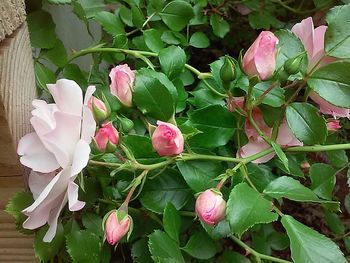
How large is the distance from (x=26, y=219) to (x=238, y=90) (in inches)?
12.6

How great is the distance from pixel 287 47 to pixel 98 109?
238 mm

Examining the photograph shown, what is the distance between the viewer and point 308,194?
62cm

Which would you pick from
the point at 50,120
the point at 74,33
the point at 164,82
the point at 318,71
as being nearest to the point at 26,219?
the point at 50,120

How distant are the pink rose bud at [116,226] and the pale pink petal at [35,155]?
0.26 ft

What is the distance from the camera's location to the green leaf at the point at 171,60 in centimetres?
76

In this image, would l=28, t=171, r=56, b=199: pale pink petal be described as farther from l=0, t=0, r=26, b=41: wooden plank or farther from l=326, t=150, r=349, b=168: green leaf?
l=326, t=150, r=349, b=168: green leaf

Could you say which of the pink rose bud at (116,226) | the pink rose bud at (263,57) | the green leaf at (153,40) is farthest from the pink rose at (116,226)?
the green leaf at (153,40)

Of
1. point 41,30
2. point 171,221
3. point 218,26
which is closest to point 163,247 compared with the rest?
point 171,221

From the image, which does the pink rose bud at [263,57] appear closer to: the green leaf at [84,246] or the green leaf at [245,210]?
the green leaf at [245,210]

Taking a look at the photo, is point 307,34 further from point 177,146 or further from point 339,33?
point 177,146

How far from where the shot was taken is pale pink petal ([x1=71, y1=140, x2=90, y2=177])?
541 millimetres

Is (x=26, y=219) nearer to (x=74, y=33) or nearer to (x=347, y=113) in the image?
(x=347, y=113)

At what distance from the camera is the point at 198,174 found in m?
0.67

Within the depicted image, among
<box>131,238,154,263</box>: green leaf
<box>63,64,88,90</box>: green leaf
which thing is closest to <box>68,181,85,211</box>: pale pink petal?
<box>131,238,154,263</box>: green leaf
